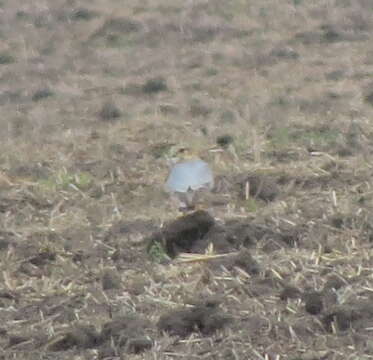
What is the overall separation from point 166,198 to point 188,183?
0.62 m

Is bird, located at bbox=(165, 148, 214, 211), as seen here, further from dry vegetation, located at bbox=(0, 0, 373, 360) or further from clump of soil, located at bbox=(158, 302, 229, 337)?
clump of soil, located at bbox=(158, 302, 229, 337)

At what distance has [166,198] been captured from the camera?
6.25 m

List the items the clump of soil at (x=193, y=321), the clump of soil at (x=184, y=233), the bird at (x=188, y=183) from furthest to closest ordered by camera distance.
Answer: the bird at (x=188, y=183)
the clump of soil at (x=184, y=233)
the clump of soil at (x=193, y=321)

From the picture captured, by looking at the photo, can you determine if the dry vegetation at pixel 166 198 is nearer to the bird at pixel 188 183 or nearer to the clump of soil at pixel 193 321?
the clump of soil at pixel 193 321


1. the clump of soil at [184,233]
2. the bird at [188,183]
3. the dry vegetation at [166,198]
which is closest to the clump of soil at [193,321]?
the dry vegetation at [166,198]

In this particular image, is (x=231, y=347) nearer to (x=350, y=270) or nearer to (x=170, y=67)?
(x=350, y=270)

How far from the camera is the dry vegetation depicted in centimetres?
462

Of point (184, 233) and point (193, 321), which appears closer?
point (193, 321)

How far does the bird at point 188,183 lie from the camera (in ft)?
18.5

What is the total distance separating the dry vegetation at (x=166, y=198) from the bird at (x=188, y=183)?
145 mm

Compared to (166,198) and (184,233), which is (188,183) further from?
(166,198)

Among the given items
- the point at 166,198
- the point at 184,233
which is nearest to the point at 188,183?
the point at 184,233

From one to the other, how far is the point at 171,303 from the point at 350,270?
0.79 metres

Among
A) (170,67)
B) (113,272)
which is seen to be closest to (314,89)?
(170,67)
